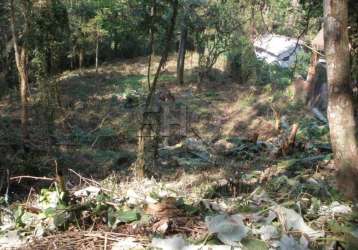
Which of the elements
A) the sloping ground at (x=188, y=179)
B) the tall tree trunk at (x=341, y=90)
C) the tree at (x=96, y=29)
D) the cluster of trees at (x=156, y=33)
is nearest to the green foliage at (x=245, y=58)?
the cluster of trees at (x=156, y=33)

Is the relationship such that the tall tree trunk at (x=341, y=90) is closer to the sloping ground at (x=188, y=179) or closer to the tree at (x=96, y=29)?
the sloping ground at (x=188, y=179)

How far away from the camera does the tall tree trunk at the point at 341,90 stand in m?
A: 3.38

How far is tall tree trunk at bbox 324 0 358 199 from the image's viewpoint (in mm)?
3377

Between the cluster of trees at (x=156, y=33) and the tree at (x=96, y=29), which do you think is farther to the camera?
the tree at (x=96, y=29)

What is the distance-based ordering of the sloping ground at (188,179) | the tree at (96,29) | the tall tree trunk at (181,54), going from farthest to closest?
the tree at (96,29) < the tall tree trunk at (181,54) < the sloping ground at (188,179)

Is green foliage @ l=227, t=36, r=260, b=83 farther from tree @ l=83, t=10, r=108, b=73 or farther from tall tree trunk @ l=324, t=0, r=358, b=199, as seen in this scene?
tall tree trunk @ l=324, t=0, r=358, b=199

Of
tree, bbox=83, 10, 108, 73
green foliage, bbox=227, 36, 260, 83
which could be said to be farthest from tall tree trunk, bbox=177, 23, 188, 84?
tree, bbox=83, 10, 108, 73

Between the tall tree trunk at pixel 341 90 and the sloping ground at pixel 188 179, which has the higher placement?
the tall tree trunk at pixel 341 90

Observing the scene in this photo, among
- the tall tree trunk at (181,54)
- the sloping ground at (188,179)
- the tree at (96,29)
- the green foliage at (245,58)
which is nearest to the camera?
the sloping ground at (188,179)

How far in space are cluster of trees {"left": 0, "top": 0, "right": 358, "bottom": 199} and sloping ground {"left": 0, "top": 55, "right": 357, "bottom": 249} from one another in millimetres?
746

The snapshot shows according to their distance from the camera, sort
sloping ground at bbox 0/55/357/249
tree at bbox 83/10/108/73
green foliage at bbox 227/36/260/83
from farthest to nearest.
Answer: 1. tree at bbox 83/10/108/73
2. green foliage at bbox 227/36/260/83
3. sloping ground at bbox 0/55/357/249

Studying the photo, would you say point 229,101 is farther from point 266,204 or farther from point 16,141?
point 266,204

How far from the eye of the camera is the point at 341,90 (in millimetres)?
3414

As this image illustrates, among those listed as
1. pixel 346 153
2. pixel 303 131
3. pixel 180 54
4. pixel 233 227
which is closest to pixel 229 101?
pixel 180 54
